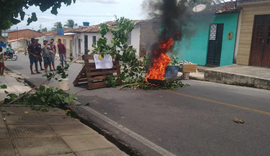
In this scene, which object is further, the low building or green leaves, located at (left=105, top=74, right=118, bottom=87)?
the low building

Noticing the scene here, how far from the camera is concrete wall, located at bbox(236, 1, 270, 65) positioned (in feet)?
37.8

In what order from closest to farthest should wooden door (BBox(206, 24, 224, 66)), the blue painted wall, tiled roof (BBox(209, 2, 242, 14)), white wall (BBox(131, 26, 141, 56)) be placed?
tiled roof (BBox(209, 2, 242, 14)) → the blue painted wall → wooden door (BBox(206, 24, 224, 66)) → white wall (BBox(131, 26, 141, 56))

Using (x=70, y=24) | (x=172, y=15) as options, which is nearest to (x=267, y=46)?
(x=172, y=15)

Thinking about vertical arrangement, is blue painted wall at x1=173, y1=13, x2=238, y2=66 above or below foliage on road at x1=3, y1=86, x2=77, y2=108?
above

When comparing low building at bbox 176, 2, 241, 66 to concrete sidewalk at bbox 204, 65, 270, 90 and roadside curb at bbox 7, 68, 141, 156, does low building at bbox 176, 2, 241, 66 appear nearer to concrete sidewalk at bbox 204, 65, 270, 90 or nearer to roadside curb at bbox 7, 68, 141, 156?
concrete sidewalk at bbox 204, 65, 270, 90

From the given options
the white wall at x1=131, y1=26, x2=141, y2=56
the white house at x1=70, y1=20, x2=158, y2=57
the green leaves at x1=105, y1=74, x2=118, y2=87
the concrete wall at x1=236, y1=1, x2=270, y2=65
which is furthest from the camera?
the white wall at x1=131, y1=26, x2=141, y2=56

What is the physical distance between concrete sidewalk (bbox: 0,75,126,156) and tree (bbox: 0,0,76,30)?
1.85 meters

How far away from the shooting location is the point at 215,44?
14.0m

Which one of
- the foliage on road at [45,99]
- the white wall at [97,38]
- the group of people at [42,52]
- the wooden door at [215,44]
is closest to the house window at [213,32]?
the wooden door at [215,44]

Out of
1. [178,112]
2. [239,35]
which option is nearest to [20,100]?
[178,112]

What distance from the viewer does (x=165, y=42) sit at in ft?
28.9

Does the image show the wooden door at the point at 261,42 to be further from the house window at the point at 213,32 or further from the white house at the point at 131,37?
the white house at the point at 131,37

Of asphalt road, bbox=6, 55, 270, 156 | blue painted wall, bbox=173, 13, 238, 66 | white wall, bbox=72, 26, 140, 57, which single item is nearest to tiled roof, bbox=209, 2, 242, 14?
blue painted wall, bbox=173, 13, 238, 66

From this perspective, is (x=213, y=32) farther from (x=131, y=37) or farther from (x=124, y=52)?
(x=131, y=37)
